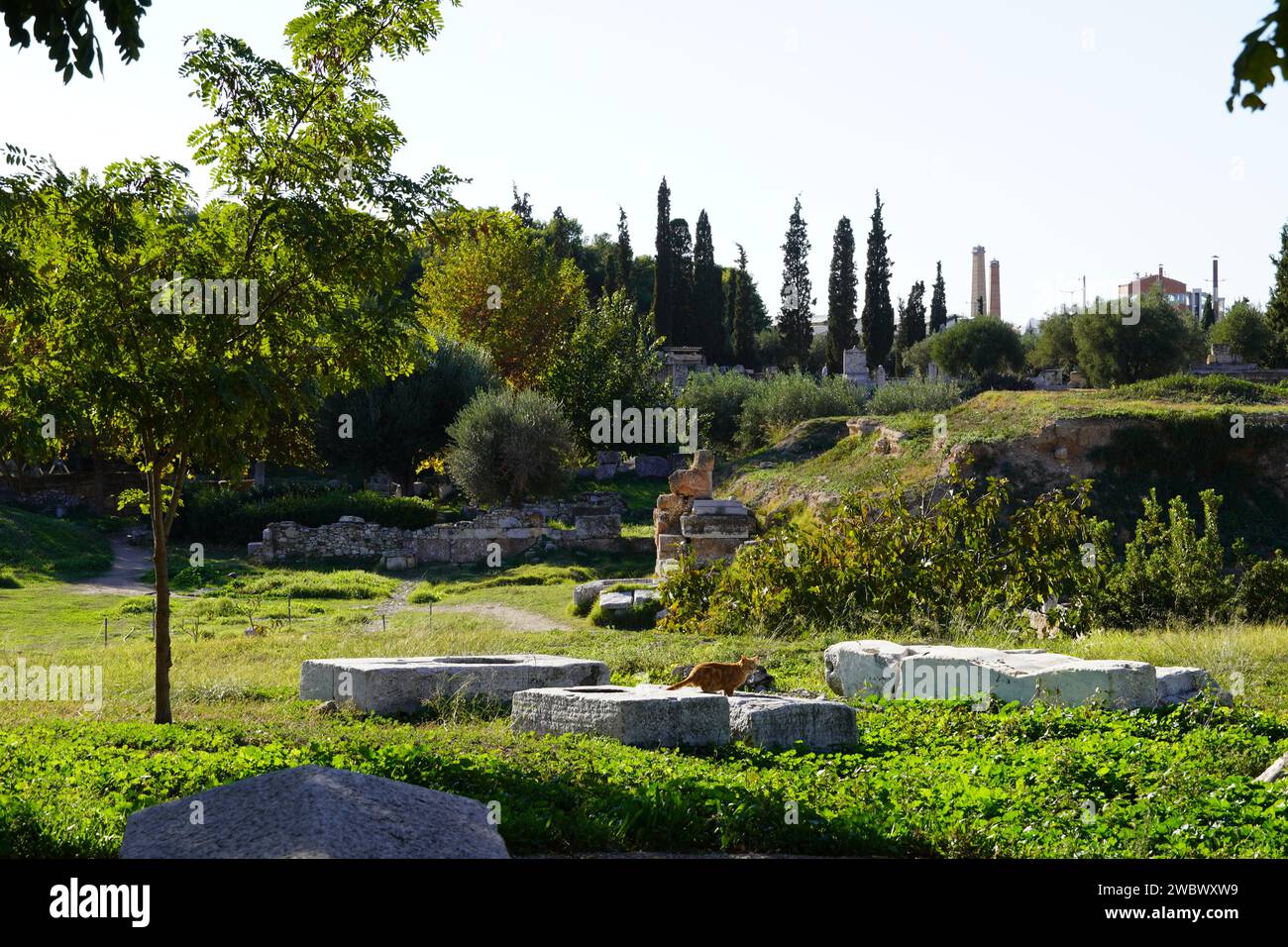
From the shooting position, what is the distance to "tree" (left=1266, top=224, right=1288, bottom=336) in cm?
4531

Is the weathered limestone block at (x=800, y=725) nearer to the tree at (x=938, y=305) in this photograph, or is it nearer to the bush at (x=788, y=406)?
the bush at (x=788, y=406)

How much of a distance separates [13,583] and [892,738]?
66.8 feet

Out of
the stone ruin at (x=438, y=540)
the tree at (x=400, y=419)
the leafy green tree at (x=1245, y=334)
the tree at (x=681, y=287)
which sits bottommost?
the stone ruin at (x=438, y=540)

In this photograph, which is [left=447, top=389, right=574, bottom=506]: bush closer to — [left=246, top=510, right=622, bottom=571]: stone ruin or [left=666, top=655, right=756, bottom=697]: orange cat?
[left=246, top=510, right=622, bottom=571]: stone ruin

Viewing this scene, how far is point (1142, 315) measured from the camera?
44.7 metres

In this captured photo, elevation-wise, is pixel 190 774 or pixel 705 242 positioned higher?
pixel 705 242

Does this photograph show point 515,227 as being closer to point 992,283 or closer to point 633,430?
point 633,430

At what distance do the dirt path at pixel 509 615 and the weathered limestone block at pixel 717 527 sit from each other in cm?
309

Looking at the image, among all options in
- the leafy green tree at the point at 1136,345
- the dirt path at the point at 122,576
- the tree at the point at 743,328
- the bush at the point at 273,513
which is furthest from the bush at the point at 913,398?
the tree at the point at 743,328

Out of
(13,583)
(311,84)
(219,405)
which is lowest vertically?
(13,583)

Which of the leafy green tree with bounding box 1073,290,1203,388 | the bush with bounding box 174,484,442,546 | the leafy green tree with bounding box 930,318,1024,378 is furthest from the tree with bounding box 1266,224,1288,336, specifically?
the bush with bounding box 174,484,442,546

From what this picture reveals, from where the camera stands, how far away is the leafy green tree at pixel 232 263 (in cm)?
912

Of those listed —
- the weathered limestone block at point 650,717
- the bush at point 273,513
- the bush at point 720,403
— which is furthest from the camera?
the bush at point 720,403
